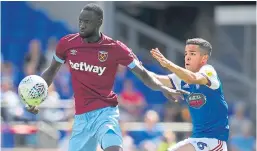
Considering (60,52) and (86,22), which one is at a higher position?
(86,22)

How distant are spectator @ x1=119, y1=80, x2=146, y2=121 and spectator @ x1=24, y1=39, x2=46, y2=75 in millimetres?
1747

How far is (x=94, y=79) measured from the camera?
8930 millimetres

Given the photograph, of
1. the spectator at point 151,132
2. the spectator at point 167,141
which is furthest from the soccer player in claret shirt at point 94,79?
the spectator at point 151,132

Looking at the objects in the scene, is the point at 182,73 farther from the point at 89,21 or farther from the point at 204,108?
the point at 89,21

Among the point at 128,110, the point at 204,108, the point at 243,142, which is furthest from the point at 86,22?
the point at 243,142

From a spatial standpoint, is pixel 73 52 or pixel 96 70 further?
pixel 73 52

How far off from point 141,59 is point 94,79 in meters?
10.9

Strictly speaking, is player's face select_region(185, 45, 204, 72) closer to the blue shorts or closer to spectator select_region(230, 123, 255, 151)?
the blue shorts

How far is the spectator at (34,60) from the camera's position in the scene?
1659cm

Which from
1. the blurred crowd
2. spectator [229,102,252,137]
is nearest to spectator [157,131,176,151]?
the blurred crowd

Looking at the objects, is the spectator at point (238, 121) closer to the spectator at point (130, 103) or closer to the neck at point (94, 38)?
the spectator at point (130, 103)

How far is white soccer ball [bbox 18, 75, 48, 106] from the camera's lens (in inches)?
352

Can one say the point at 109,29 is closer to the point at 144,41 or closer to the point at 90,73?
the point at 144,41

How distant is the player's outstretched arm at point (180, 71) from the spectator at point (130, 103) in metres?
7.20
